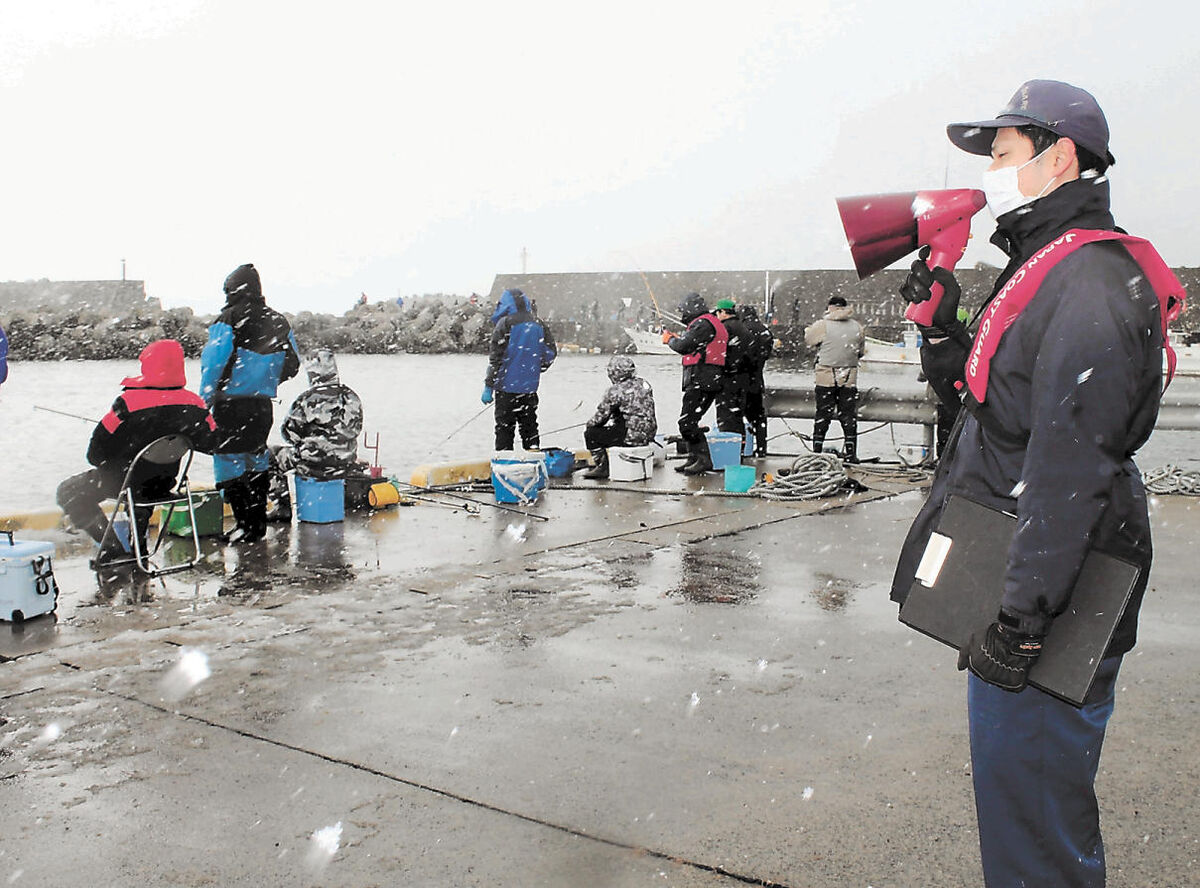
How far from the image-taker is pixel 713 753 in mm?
4137

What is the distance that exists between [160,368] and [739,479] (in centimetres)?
552

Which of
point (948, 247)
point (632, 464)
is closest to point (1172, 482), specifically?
point (632, 464)

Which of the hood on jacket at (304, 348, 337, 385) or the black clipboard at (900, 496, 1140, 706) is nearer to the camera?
the black clipboard at (900, 496, 1140, 706)

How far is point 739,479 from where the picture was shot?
35.9 feet

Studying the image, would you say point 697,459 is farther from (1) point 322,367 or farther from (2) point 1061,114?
(2) point 1061,114

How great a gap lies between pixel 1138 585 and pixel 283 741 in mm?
3070

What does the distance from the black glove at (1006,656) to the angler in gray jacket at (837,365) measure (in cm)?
1042

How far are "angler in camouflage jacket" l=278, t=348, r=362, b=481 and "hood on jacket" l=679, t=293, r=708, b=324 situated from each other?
4.55 meters

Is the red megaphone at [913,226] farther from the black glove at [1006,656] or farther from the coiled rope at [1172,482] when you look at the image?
the coiled rope at [1172,482]

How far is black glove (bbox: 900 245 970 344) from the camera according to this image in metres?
2.69

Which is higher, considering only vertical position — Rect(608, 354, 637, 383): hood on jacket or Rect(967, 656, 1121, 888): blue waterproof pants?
Rect(608, 354, 637, 383): hood on jacket

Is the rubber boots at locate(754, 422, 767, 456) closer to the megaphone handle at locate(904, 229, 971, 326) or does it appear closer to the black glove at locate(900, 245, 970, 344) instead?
the megaphone handle at locate(904, 229, 971, 326)

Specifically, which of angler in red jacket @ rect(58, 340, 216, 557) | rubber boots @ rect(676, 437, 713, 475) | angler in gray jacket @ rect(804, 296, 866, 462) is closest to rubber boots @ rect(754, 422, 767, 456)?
angler in gray jacket @ rect(804, 296, 866, 462)

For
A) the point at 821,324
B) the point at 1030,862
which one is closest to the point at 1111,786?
the point at 1030,862
